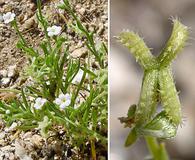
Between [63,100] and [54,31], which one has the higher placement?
[54,31]

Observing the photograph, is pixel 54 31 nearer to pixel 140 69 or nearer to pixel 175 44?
pixel 140 69

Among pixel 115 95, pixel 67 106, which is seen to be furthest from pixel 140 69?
pixel 67 106

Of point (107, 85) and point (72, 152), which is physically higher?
point (107, 85)

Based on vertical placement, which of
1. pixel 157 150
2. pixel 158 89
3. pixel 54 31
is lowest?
pixel 157 150

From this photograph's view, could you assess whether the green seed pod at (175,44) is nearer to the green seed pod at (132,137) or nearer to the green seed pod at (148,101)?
the green seed pod at (148,101)

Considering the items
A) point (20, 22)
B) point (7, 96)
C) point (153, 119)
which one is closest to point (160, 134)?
point (153, 119)

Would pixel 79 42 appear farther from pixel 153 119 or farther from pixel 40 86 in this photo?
pixel 153 119

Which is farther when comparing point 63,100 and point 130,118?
point 63,100

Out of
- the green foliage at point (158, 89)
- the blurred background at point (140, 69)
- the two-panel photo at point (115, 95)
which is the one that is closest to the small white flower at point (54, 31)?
the two-panel photo at point (115, 95)

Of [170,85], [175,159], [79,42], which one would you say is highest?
[79,42]
